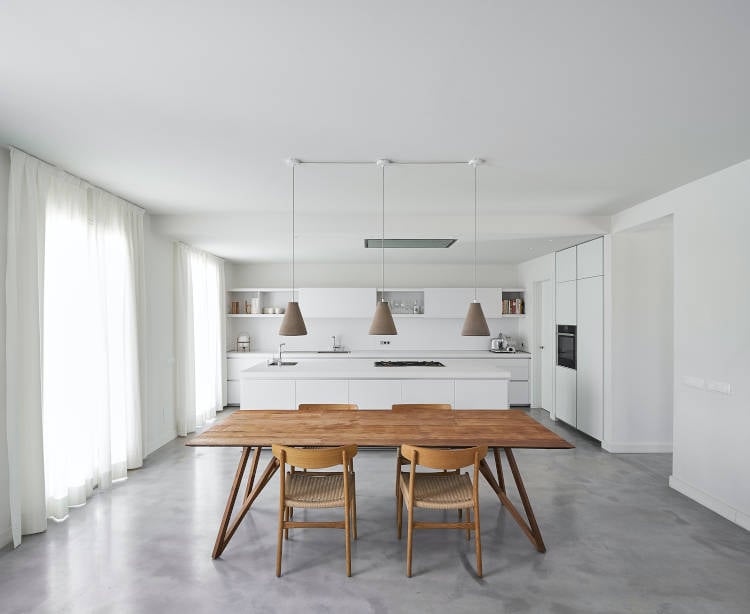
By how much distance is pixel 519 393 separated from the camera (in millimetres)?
7461

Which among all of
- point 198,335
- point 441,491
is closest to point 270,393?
point 198,335

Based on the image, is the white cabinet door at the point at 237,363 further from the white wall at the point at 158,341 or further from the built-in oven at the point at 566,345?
the built-in oven at the point at 566,345

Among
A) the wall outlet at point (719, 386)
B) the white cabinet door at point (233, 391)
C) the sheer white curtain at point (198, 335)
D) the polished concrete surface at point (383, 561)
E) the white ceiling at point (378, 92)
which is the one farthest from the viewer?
the white cabinet door at point (233, 391)

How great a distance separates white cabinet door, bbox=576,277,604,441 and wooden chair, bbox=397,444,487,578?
289cm

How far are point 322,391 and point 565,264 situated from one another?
141 inches

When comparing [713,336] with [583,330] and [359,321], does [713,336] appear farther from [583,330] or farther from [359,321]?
[359,321]

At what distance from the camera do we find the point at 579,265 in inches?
226

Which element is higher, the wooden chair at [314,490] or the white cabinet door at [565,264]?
the white cabinet door at [565,264]

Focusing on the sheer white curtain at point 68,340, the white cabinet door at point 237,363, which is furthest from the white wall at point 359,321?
the sheer white curtain at point 68,340

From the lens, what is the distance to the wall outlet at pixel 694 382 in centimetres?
372

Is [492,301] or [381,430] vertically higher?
[492,301]

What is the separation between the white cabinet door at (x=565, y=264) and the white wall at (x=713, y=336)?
1.74 metres

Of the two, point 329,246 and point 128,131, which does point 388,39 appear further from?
point 329,246

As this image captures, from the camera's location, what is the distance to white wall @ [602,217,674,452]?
5004mm
